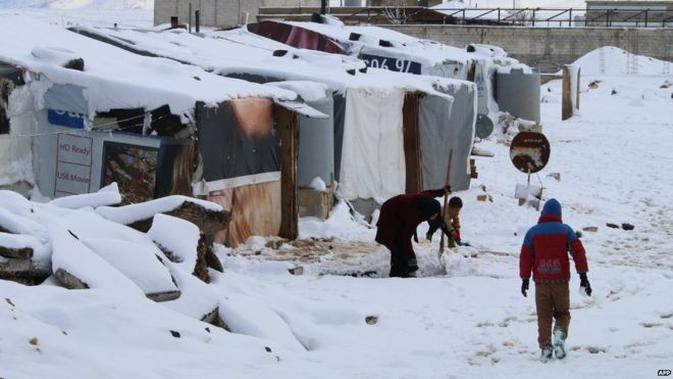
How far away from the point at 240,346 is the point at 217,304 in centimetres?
89

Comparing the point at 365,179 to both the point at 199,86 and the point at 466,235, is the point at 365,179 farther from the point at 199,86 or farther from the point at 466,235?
the point at 199,86

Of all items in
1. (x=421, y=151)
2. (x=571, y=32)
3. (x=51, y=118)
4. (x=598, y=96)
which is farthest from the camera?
(x=571, y=32)

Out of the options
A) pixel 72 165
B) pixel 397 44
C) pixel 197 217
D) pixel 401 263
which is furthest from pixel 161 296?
pixel 397 44

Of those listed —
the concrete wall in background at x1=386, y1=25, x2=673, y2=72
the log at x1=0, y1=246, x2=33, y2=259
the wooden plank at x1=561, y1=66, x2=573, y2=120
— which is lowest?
the log at x1=0, y1=246, x2=33, y2=259

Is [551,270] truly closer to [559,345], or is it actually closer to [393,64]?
[559,345]

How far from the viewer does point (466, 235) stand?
17.5m

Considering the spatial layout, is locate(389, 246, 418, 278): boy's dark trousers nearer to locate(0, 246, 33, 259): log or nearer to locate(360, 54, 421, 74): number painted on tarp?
locate(0, 246, 33, 259): log

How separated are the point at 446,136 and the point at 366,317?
31.0ft

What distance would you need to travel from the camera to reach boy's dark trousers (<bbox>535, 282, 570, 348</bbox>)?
959cm

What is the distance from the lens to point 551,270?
963 centimetres

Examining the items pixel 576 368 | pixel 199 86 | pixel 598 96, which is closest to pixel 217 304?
pixel 576 368

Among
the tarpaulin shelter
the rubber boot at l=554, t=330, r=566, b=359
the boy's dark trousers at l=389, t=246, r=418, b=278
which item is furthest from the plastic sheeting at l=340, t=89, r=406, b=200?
the rubber boot at l=554, t=330, r=566, b=359

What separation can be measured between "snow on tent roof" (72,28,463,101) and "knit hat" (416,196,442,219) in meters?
4.32

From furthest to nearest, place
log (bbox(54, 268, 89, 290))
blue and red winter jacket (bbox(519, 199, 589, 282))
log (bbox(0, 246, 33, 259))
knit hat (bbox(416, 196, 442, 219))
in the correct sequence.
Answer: knit hat (bbox(416, 196, 442, 219)) < blue and red winter jacket (bbox(519, 199, 589, 282)) < log (bbox(0, 246, 33, 259)) < log (bbox(54, 268, 89, 290))
